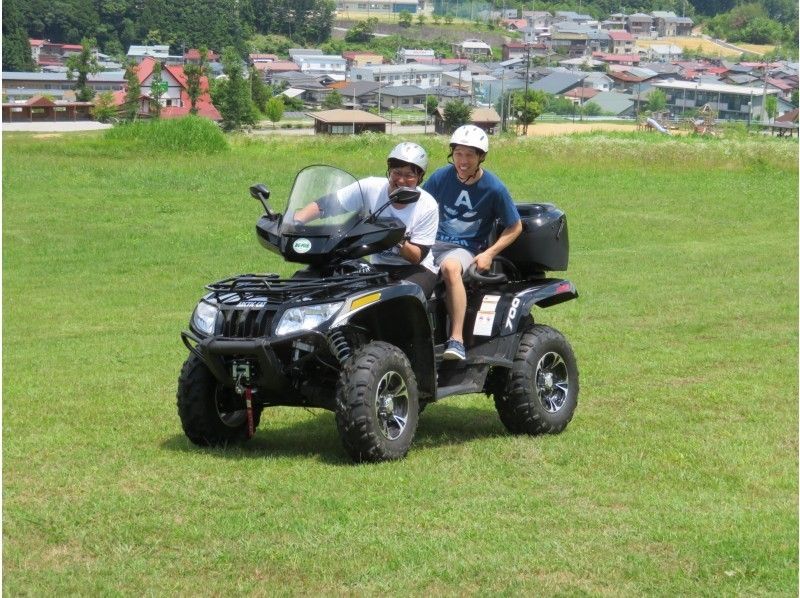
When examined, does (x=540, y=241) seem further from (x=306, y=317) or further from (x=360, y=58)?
(x=360, y=58)

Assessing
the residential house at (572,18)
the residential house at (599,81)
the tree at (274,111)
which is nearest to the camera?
the tree at (274,111)

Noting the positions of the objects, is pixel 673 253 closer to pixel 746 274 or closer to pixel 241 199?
pixel 746 274

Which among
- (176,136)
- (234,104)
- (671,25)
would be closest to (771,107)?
(234,104)

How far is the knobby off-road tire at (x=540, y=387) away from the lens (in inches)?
358

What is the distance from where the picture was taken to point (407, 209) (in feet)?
28.4

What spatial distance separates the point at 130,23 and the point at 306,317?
117087mm

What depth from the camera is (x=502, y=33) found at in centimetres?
17612

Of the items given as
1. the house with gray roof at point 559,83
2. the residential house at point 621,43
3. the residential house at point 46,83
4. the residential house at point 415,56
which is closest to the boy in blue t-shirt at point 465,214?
the residential house at point 46,83

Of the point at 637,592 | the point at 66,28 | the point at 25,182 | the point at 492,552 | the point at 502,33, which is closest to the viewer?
the point at 637,592

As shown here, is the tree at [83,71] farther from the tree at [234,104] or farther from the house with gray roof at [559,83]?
the house with gray roof at [559,83]

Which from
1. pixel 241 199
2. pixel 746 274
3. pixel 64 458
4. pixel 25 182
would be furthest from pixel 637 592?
pixel 25 182

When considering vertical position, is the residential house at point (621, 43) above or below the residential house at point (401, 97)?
below

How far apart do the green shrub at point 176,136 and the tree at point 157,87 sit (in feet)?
70.4

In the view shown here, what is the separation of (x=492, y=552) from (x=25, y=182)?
82.4ft
